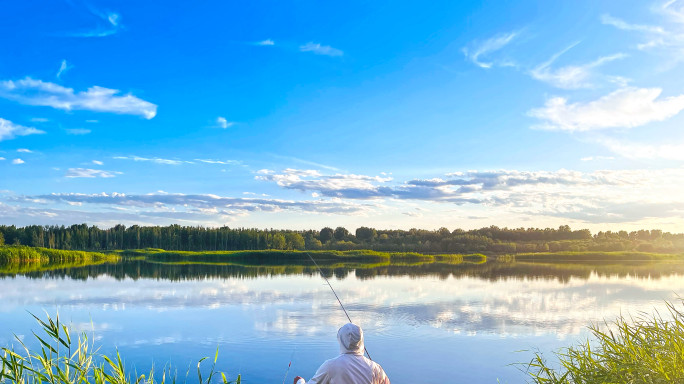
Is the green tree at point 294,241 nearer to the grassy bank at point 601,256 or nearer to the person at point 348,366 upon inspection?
the grassy bank at point 601,256

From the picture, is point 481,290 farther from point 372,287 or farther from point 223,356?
point 223,356

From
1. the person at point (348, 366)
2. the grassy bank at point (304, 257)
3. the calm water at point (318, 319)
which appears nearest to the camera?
the person at point (348, 366)

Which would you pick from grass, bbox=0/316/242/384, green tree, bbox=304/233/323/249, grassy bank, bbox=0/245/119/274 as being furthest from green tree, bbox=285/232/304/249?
grass, bbox=0/316/242/384

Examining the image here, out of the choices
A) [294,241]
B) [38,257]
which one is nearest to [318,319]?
[38,257]

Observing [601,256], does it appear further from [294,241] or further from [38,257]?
[38,257]

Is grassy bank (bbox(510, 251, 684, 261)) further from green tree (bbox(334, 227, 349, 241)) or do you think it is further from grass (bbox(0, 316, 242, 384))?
grass (bbox(0, 316, 242, 384))

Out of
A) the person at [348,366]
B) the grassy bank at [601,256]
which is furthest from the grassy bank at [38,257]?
the grassy bank at [601,256]

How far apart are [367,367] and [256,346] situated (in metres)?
6.38

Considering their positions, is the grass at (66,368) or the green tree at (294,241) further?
the green tree at (294,241)

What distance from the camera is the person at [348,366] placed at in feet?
11.8

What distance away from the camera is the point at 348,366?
360cm

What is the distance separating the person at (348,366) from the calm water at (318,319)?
162 inches

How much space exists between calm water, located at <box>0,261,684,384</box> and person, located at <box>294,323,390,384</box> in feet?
13.5

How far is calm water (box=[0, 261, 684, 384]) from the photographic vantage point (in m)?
8.54
